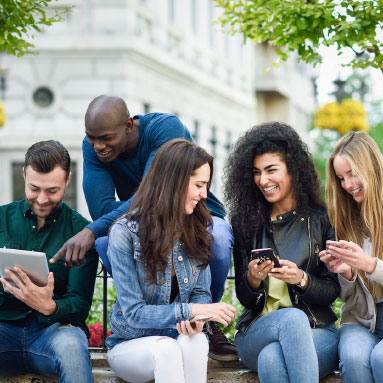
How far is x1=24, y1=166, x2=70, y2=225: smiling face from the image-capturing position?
464 centimetres

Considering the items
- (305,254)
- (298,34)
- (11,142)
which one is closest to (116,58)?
(11,142)

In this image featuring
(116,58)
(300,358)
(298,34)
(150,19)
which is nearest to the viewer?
(300,358)

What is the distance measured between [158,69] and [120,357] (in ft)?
61.1

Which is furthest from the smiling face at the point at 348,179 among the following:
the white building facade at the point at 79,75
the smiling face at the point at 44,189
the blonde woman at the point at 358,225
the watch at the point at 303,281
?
the white building facade at the point at 79,75

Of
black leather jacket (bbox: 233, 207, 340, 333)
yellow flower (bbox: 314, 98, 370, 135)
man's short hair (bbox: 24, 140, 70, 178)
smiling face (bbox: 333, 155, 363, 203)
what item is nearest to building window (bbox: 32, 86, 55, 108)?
yellow flower (bbox: 314, 98, 370, 135)

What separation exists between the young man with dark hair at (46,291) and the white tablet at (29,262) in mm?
36

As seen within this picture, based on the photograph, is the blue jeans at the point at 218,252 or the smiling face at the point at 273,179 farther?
the smiling face at the point at 273,179

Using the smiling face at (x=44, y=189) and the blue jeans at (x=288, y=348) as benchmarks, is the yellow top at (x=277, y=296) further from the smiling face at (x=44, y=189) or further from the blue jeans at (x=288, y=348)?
the smiling face at (x=44, y=189)

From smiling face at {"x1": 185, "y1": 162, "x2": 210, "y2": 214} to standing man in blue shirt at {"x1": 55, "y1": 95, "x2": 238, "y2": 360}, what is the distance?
355 mm

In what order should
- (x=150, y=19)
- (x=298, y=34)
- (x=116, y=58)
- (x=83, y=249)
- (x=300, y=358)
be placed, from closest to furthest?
(x=300, y=358) < (x=83, y=249) < (x=298, y=34) < (x=116, y=58) < (x=150, y=19)

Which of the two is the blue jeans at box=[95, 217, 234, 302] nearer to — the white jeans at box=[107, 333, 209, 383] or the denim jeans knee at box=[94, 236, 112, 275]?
the denim jeans knee at box=[94, 236, 112, 275]

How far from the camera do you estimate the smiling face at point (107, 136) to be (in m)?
4.89

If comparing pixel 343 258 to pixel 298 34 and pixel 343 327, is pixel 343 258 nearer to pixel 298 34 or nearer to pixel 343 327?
pixel 343 327

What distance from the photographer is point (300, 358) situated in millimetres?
4121
